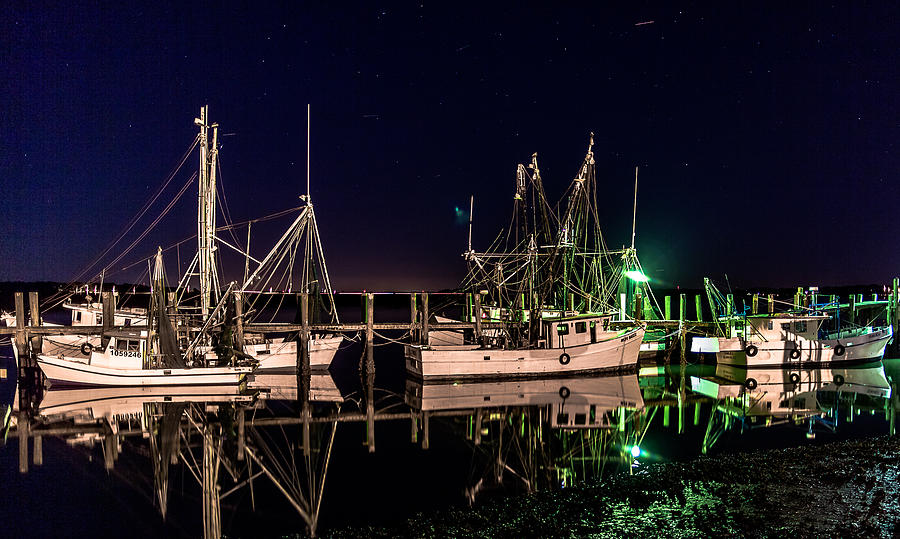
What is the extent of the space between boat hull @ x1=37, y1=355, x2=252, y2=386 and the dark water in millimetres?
667

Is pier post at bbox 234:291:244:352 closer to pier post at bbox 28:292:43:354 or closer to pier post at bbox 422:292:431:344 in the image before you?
pier post at bbox 422:292:431:344

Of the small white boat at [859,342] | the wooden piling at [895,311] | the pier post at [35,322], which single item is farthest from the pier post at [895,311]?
the pier post at [35,322]

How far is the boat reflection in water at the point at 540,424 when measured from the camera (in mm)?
14930

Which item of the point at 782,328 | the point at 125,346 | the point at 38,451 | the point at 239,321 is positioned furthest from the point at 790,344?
the point at 38,451

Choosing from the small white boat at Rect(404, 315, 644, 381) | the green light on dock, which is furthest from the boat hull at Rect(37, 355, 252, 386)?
the green light on dock

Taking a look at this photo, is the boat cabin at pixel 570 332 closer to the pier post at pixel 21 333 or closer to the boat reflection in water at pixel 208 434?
the boat reflection in water at pixel 208 434

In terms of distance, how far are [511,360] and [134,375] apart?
17.0 meters

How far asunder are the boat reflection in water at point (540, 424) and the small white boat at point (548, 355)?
2.11 ft

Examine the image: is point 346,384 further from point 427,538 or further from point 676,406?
point 427,538

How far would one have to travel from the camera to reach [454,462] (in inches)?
635

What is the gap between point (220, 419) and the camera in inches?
825

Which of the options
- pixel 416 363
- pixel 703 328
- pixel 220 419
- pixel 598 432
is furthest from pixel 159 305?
pixel 703 328

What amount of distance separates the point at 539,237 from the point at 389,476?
26.8m

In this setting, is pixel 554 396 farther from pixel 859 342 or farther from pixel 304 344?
pixel 859 342
